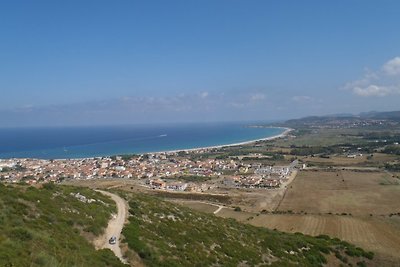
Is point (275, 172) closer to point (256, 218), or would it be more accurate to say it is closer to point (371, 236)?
point (256, 218)

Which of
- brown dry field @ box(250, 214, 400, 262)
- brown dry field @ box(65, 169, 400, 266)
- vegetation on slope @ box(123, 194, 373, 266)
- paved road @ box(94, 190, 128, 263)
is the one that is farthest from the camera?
brown dry field @ box(65, 169, 400, 266)

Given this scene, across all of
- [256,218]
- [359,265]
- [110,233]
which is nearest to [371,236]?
[256,218]

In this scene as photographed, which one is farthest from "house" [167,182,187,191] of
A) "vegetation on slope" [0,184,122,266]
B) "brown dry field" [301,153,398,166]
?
"vegetation on slope" [0,184,122,266]

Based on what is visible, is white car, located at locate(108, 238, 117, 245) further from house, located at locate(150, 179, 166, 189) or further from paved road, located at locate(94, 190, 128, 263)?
house, located at locate(150, 179, 166, 189)

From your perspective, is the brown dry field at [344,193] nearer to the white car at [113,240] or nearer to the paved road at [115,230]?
the paved road at [115,230]

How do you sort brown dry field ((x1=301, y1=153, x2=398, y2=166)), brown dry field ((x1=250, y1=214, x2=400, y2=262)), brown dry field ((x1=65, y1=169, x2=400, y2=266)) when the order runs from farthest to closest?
brown dry field ((x1=301, y1=153, x2=398, y2=166)) < brown dry field ((x1=65, y1=169, x2=400, y2=266)) < brown dry field ((x1=250, y1=214, x2=400, y2=262))

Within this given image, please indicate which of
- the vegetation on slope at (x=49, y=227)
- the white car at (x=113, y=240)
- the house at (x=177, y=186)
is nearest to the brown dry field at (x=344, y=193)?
the house at (x=177, y=186)
